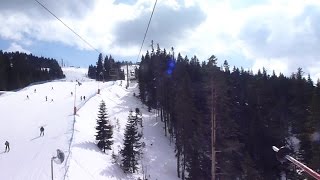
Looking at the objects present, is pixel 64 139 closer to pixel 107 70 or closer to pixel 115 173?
pixel 115 173

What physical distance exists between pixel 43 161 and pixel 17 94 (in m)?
57.9

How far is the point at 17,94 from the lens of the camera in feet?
307

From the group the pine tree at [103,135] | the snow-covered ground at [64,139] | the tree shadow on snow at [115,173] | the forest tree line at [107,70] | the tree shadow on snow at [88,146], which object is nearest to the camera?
the snow-covered ground at [64,139]

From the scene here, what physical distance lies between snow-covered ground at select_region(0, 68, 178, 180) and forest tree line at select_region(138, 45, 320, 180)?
3.81 m

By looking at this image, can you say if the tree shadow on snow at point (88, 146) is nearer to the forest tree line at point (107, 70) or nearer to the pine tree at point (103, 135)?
the pine tree at point (103, 135)

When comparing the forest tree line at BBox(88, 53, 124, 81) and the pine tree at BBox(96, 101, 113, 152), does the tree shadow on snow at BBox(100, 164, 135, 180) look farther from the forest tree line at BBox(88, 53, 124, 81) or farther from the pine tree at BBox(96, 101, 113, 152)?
the forest tree line at BBox(88, 53, 124, 81)

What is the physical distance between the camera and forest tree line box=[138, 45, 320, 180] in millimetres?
35719

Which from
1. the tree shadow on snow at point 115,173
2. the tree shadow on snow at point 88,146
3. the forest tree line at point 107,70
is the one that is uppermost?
the forest tree line at point 107,70

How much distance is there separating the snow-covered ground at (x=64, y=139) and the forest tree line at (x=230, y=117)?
3.81 m

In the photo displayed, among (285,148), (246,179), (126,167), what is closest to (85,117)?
(126,167)

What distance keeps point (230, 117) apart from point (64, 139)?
19723mm

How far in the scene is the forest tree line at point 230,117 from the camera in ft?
117

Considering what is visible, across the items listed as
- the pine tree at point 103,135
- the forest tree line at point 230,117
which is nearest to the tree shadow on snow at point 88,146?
the pine tree at point 103,135

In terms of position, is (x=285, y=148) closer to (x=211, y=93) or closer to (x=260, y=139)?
(x=211, y=93)
